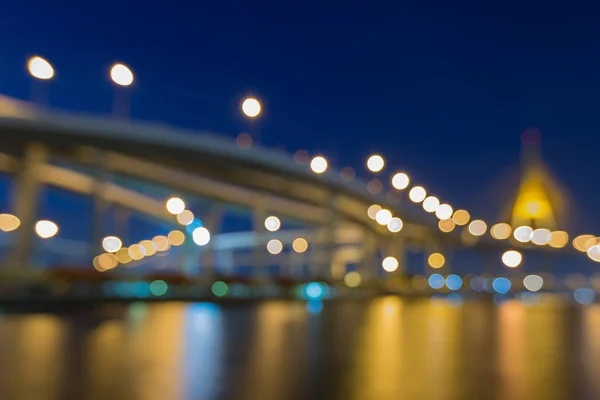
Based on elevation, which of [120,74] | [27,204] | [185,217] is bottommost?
[27,204]

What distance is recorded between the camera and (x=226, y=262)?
8931 cm

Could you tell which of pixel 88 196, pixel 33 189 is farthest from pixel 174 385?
pixel 88 196

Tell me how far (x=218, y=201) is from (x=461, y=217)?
3850cm

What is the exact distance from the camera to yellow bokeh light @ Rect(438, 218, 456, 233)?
6494cm

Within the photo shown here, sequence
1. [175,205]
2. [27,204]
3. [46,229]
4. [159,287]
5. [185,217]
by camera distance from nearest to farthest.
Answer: [27,204] < [159,287] < [175,205] < [185,217] < [46,229]

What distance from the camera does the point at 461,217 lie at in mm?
77750

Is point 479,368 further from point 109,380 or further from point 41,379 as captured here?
point 41,379

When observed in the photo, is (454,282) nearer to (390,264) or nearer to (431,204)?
(431,204)

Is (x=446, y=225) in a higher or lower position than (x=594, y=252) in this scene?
lower

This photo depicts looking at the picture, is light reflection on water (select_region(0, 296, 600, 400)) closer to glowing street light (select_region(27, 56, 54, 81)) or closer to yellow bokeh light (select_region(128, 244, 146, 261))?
glowing street light (select_region(27, 56, 54, 81))

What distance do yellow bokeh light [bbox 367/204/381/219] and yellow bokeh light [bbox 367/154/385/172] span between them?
7.07 m

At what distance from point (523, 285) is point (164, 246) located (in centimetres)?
4633

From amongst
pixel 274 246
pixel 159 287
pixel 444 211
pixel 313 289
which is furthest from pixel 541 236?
pixel 159 287

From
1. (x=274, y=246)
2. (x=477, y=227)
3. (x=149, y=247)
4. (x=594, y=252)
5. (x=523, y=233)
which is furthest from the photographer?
(x=149, y=247)
